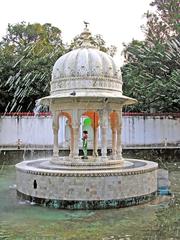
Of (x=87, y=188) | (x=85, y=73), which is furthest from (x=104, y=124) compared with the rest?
(x=87, y=188)

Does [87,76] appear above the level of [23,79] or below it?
below

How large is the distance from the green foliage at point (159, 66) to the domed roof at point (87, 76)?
8483 millimetres

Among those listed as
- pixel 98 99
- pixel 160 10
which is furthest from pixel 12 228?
pixel 160 10

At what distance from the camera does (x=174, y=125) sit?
78.5ft

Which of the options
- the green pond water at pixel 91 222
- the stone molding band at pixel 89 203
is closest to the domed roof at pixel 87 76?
the stone molding band at pixel 89 203

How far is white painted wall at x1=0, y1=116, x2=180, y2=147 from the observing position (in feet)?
77.7

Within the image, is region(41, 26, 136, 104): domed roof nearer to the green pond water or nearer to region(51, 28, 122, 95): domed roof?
region(51, 28, 122, 95): domed roof

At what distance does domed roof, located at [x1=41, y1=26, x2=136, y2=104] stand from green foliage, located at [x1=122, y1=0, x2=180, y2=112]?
848 centimetres

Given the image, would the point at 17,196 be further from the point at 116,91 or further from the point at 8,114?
the point at 8,114

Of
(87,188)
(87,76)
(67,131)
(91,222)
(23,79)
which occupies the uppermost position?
(23,79)

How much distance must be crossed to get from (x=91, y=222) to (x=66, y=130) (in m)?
14.9

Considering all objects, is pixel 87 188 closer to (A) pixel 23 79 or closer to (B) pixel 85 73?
(B) pixel 85 73

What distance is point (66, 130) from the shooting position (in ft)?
77.0

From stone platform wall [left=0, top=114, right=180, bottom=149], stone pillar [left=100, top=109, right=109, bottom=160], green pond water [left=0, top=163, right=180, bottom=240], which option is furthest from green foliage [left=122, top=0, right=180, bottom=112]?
green pond water [left=0, top=163, right=180, bottom=240]
